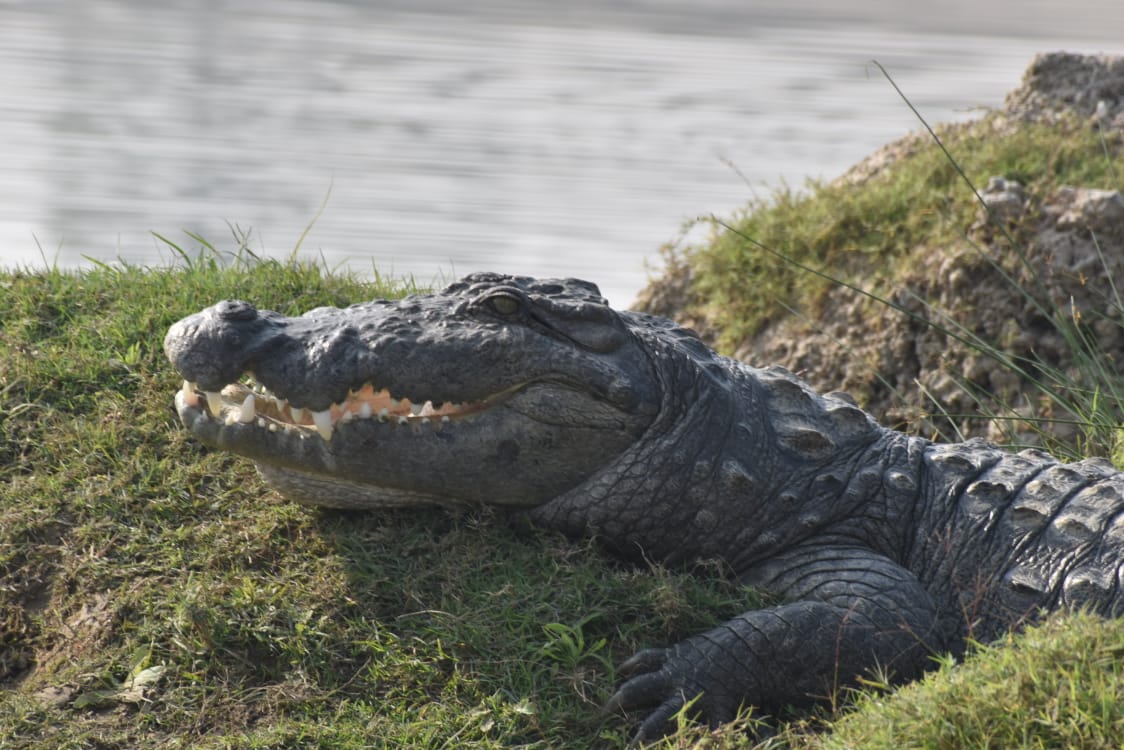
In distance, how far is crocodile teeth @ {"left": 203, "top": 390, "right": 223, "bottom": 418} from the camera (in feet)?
11.8

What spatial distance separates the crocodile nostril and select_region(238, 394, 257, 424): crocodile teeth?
0.23 m

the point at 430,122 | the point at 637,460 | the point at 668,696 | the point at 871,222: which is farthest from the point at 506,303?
the point at 430,122

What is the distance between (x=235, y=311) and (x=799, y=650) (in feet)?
5.69

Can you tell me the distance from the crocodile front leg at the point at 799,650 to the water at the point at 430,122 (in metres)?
3.59

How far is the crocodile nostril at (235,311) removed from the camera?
11.6 ft

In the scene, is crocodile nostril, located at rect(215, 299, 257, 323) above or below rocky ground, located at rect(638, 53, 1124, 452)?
above

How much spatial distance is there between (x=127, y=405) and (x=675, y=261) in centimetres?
351

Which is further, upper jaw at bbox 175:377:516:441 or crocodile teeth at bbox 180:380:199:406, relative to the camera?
crocodile teeth at bbox 180:380:199:406

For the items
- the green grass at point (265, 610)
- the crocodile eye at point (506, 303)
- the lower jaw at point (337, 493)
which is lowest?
→ the green grass at point (265, 610)

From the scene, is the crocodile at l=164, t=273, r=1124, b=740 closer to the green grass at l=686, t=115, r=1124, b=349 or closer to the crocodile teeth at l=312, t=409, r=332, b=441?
the crocodile teeth at l=312, t=409, r=332, b=441

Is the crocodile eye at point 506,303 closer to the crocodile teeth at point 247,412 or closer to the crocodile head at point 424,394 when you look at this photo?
the crocodile head at point 424,394

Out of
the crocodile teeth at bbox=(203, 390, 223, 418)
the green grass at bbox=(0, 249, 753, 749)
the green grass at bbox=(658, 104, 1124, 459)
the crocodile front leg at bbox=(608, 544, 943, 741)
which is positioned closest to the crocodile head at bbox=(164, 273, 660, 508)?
the crocodile teeth at bbox=(203, 390, 223, 418)

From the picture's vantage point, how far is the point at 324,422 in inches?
138

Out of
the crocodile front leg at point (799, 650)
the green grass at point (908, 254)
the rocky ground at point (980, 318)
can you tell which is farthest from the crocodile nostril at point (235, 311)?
the green grass at point (908, 254)
